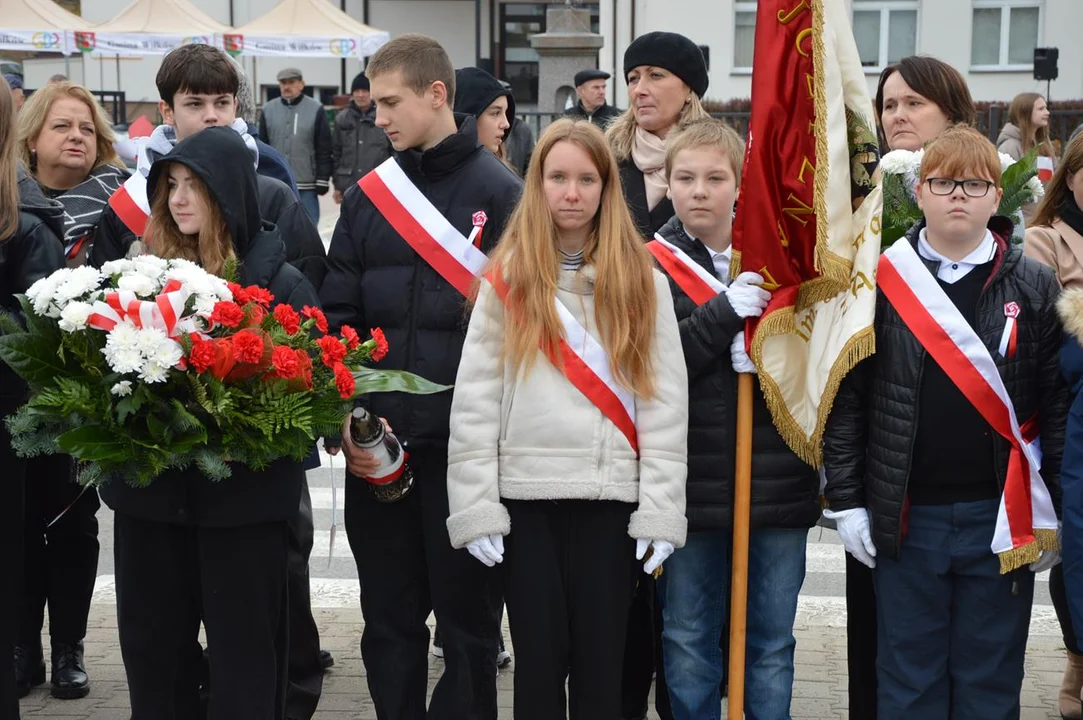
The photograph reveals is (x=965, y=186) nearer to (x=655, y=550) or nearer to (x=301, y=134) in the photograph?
(x=655, y=550)

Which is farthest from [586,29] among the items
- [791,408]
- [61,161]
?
[791,408]

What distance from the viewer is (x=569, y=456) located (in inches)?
152

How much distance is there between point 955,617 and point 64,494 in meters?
3.06

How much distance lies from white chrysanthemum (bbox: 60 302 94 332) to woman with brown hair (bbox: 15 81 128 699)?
1.21 meters

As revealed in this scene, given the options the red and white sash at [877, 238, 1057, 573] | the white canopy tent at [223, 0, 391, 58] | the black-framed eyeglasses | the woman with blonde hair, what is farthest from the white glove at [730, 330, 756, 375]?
the white canopy tent at [223, 0, 391, 58]

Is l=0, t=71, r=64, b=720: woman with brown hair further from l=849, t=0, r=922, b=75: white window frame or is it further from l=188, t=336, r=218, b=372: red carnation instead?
l=849, t=0, r=922, b=75: white window frame

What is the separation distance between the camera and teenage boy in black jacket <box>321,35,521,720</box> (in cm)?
441

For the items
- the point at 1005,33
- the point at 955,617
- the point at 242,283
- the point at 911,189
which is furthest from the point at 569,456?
the point at 1005,33

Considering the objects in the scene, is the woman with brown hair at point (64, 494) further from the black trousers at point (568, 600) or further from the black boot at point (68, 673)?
the black trousers at point (568, 600)

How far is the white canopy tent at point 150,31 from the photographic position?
22844 mm

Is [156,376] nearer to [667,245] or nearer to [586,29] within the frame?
[667,245]

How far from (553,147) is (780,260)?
2.50 ft

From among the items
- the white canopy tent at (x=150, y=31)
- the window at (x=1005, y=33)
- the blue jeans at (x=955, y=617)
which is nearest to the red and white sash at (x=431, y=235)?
the blue jeans at (x=955, y=617)

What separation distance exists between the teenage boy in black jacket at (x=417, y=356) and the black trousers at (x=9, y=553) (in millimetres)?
1020
